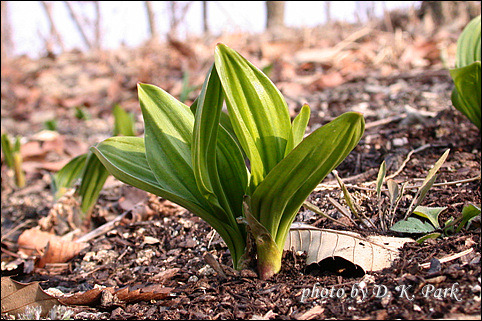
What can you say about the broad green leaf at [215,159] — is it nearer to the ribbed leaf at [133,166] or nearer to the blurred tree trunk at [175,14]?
the ribbed leaf at [133,166]

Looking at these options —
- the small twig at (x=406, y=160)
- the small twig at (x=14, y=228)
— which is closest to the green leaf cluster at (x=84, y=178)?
the small twig at (x=14, y=228)

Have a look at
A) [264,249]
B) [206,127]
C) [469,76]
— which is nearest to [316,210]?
[264,249]

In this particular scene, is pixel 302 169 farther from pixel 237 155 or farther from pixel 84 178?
pixel 84 178

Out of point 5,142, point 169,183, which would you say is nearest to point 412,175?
point 169,183

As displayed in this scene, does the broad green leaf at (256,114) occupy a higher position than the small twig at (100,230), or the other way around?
the broad green leaf at (256,114)

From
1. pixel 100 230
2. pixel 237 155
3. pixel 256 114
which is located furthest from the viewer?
pixel 100 230

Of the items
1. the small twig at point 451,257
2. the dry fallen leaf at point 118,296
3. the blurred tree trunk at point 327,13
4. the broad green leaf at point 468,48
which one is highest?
the blurred tree trunk at point 327,13
